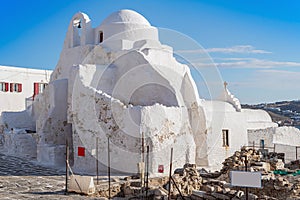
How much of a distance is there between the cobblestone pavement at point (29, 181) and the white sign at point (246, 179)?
4.90 m

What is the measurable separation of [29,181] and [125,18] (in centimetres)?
1089

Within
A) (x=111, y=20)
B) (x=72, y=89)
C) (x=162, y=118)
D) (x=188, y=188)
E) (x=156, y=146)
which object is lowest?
(x=188, y=188)

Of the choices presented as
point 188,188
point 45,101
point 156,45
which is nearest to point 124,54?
point 156,45

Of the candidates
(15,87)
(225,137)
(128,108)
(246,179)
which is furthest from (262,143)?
(15,87)

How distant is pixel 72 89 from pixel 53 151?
305cm

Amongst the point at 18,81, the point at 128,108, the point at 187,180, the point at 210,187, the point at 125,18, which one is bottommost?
the point at 187,180

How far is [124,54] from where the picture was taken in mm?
18078

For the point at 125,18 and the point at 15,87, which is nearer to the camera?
the point at 125,18

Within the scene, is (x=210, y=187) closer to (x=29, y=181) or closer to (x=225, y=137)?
(x=29, y=181)

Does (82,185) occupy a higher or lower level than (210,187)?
lower

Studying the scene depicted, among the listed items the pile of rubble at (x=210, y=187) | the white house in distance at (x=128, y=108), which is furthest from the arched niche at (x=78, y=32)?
the pile of rubble at (x=210, y=187)

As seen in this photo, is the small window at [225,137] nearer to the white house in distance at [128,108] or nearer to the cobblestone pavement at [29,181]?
the white house in distance at [128,108]

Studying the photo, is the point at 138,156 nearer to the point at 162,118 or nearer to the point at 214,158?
the point at 162,118

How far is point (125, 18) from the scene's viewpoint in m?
20.8
